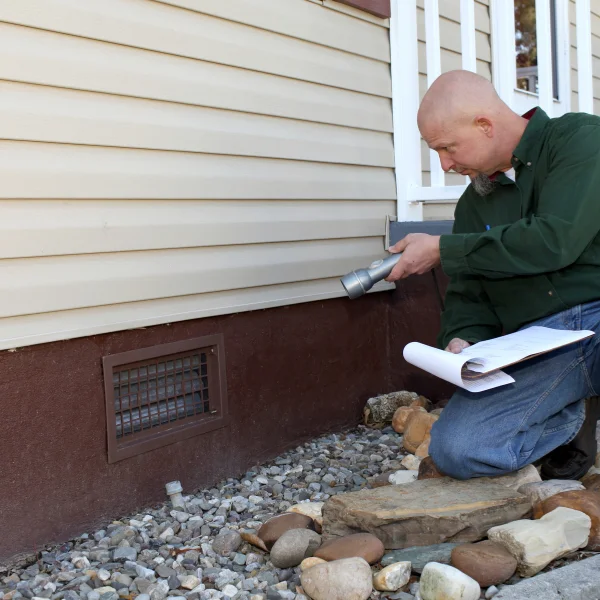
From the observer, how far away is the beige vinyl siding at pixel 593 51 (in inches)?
253

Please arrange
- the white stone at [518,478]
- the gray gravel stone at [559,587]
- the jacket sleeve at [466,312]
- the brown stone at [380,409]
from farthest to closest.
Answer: the brown stone at [380,409]
the jacket sleeve at [466,312]
the white stone at [518,478]
the gray gravel stone at [559,587]

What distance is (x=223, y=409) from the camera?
3449mm

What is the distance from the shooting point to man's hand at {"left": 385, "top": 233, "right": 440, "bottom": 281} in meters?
2.93

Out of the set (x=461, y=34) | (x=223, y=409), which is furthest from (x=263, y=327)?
(x=461, y=34)

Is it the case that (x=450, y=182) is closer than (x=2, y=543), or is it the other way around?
(x=2, y=543)

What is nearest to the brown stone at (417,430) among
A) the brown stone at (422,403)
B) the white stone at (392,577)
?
the brown stone at (422,403)

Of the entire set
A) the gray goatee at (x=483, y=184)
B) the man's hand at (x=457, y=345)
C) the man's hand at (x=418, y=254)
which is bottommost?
the man's hand at (x=457, y=345)

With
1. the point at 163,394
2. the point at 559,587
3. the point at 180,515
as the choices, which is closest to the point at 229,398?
the point at 163,394

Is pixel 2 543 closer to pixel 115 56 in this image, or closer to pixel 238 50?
pixel 115 56

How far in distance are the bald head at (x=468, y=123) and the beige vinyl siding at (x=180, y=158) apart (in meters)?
0.88

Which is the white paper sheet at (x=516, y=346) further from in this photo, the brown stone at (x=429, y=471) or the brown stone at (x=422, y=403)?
the brown stone at (x=422, y=403)

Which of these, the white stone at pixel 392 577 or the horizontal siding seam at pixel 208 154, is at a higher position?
the horizontal siding seam at pixel 208 154

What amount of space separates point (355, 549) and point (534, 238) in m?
1.18

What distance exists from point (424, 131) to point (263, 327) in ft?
3.85
